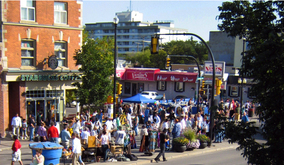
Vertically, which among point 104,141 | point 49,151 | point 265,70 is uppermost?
point 265,70

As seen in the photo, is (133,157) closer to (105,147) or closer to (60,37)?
(105,147)

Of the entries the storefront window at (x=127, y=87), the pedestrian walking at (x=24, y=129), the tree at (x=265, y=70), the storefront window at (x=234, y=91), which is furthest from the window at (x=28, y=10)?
the storefront window at (x=234, y=91)

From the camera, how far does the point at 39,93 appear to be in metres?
23.7

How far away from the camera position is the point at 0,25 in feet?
69.9

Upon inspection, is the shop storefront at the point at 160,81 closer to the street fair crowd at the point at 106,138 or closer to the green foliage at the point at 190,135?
the street fair crowd at the point at 106,138

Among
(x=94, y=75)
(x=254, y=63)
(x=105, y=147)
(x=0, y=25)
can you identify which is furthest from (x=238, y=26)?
(x=0, y=25)

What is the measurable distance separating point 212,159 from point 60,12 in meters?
16.2

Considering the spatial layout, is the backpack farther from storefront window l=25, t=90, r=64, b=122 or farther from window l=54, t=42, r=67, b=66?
window l=54, t=42, r=67, b=66

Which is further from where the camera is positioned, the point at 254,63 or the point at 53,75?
→ the point at 53,75

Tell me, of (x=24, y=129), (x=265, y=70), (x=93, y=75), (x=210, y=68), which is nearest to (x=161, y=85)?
(x=210, y=68)

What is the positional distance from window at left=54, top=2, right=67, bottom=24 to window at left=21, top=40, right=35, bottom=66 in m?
2.87

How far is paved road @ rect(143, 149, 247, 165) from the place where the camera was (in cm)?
1596

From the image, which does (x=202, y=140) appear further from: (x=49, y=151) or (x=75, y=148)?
(x=49, y=151)

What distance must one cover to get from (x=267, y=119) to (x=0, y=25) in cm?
1936
